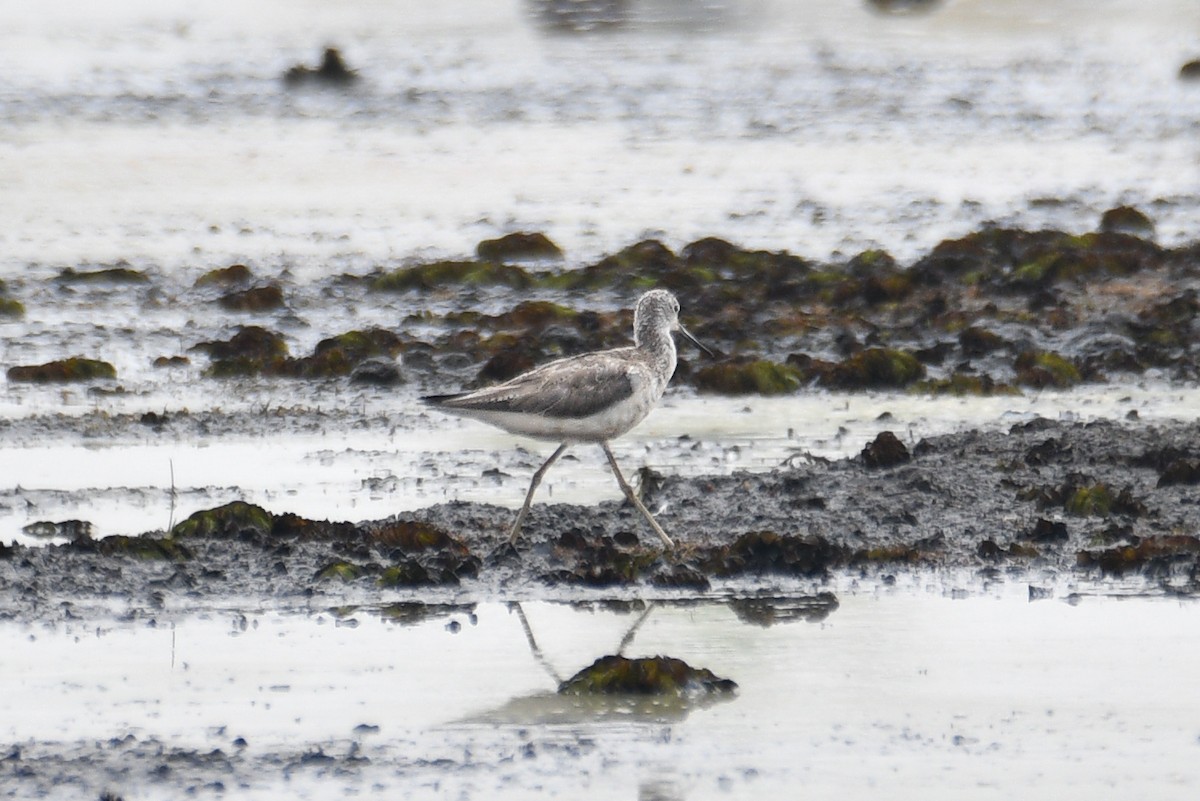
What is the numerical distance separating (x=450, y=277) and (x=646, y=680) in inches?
294

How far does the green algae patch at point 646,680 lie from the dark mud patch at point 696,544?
914 millimetres

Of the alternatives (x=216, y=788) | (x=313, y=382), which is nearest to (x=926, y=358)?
(x=313, y=382)

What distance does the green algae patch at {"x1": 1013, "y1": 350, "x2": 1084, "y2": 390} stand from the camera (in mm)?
9547

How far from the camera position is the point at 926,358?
1010 cm

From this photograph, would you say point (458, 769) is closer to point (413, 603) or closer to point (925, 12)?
point (413, 603)

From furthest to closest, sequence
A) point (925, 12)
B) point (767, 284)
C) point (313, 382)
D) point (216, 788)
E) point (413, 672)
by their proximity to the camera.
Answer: point (925, 12)
point (767, 284)
point (313, 382)
point (413, 672)
point (216, 788)

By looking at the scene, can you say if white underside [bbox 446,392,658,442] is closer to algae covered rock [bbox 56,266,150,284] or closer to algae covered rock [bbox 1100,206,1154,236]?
algae covered rock [bbox 56,266,150,284]

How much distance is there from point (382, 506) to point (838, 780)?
3.08m

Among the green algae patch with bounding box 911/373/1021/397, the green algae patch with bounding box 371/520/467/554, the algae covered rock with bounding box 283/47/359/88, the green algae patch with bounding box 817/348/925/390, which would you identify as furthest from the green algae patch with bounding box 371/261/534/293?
the algae covered rock with bounding box 283/47/359/88

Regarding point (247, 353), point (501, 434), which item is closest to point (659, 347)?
point (501, 434)

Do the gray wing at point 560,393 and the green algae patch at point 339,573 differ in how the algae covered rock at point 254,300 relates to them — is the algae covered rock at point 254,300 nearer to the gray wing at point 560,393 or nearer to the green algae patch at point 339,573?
the gray wing at point 560,393

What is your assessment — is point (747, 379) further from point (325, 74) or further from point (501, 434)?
point (325, 74)

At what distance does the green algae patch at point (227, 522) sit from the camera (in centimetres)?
675

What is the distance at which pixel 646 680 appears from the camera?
207 inches
